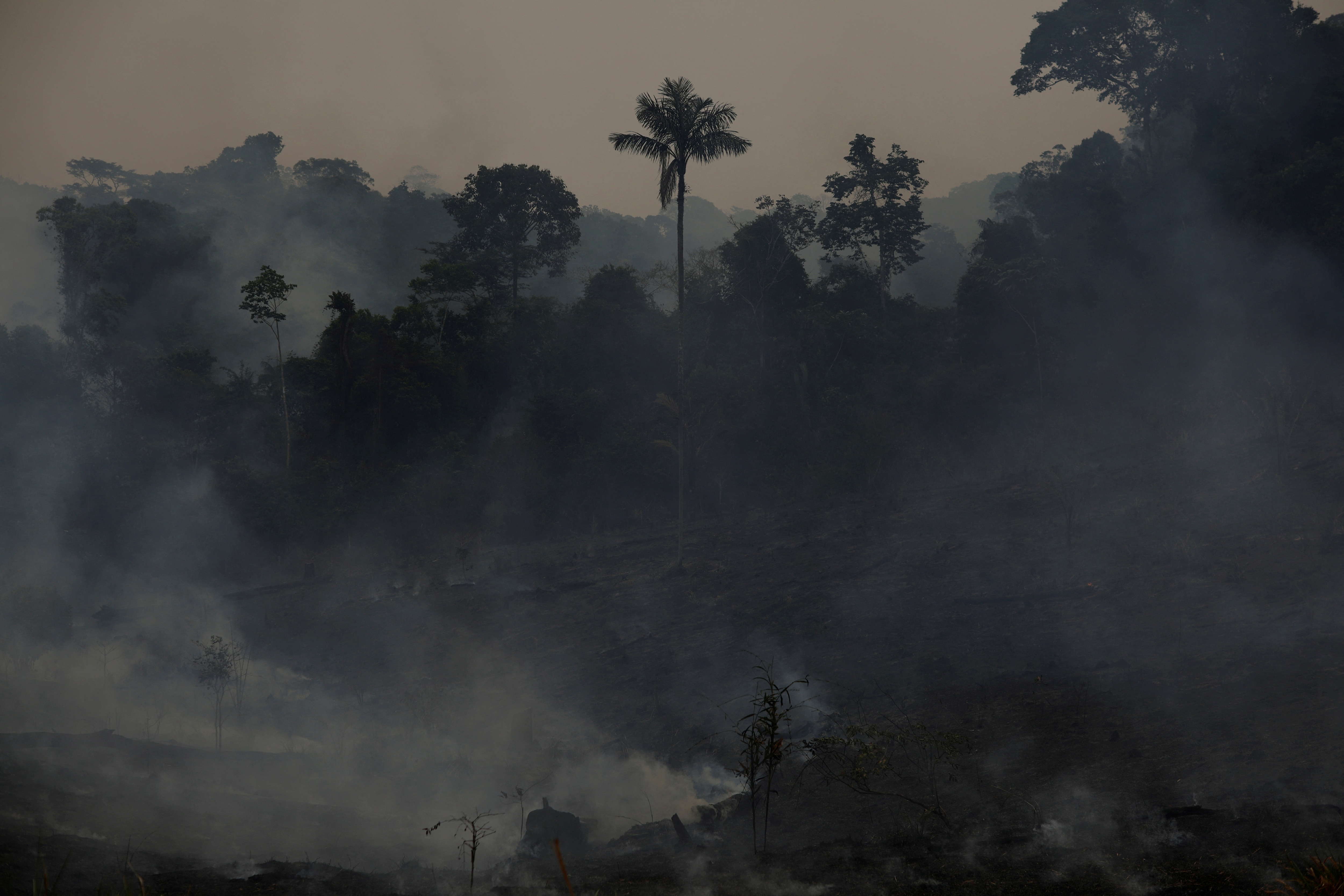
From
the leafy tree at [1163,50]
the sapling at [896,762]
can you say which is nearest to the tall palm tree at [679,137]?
the sapling at [896,762]

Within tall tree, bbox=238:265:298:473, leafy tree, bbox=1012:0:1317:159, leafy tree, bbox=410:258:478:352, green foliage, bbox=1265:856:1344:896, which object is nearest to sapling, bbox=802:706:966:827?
green foliage, bbox=1265:856:1344:896

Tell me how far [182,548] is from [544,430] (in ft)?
49.0

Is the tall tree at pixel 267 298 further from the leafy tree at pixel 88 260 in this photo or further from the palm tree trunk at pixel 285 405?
the leafy tree at pixel 88 260

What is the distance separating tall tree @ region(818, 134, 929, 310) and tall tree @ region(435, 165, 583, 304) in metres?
14.6

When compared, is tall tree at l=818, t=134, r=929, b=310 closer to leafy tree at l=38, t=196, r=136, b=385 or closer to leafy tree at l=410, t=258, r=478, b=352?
leafy tree at l=410, t=258, r=478, b=352

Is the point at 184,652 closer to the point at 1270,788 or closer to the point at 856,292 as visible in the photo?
the point at 1270,788

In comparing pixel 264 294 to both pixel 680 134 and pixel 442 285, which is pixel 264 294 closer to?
pixel 442 285

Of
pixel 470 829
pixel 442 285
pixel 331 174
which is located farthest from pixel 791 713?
pixel 331 174

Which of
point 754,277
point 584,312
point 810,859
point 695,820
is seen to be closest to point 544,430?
point 584,312

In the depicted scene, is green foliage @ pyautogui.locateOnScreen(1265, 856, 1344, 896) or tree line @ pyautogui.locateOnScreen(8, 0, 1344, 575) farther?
tree line @ pyautogui.locateOnScreen(8, 0, 1344, 575)

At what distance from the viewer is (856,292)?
1714 inches

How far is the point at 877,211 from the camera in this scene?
43.2m

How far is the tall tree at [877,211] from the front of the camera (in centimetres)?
4303

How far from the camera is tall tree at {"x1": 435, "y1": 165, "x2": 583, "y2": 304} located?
4866 cm
